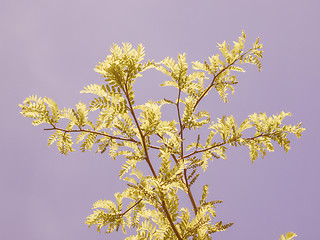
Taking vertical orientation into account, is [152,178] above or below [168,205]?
above

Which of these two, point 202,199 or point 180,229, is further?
point 202,199

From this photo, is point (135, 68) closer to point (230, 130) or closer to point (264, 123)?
point (230, 130)

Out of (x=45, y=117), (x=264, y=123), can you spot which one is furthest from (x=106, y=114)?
(x=264, y=123)

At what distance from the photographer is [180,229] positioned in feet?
7.34

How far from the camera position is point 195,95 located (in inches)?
119

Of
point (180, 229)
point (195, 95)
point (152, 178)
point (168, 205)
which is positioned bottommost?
point (180, 229)

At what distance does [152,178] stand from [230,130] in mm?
1041

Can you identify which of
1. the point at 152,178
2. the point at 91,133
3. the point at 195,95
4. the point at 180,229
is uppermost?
the point at 195,95

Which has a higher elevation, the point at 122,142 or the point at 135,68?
the point at 135,68

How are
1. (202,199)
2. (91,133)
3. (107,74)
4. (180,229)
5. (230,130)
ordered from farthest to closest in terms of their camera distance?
(202,199) < (230,130) < (91,133) < (180,229) < (107,74)

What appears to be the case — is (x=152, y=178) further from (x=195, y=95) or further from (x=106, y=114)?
(x=195, y=95)

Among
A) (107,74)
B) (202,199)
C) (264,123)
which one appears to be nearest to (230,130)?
(264,123)

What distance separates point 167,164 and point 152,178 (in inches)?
7.0

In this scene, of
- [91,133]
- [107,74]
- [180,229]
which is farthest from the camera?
[91,133]
